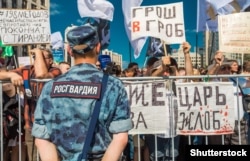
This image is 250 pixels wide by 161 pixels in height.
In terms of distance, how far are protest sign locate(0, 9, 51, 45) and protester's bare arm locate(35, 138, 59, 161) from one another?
15.0ft

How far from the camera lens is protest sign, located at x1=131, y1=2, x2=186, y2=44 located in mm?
7215

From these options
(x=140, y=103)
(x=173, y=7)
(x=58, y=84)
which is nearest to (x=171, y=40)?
(x=173, y=7)

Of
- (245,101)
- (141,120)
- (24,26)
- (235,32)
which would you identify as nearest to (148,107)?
(141,120)

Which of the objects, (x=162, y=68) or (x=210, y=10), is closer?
(x=162, y=68)

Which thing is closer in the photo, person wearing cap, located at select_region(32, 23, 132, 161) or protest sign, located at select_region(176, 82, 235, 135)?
person wearing cap, located at select_region(32, 23, 132, 161)

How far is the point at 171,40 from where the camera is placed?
7.18m

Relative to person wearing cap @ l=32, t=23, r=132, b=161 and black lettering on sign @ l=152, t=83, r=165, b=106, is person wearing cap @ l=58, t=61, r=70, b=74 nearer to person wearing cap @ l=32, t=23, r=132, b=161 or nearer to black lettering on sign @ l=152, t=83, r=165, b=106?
black lettering on sign @ l=152, t=83, r=165, b=106

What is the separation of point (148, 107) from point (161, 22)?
205 cm

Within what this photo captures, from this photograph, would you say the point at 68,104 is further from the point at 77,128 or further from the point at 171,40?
the point at 171,40

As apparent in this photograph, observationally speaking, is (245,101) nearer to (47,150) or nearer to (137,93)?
(137,93)

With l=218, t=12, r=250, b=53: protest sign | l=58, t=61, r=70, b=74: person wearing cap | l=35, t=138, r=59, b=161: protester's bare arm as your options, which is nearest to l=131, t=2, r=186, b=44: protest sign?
l=218, t=12, r=250, b=53: protest sign

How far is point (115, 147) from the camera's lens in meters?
2.92

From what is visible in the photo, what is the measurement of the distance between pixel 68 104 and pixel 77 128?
6.1 inches

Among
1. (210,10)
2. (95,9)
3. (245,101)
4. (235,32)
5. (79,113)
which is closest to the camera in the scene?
(79,113)
